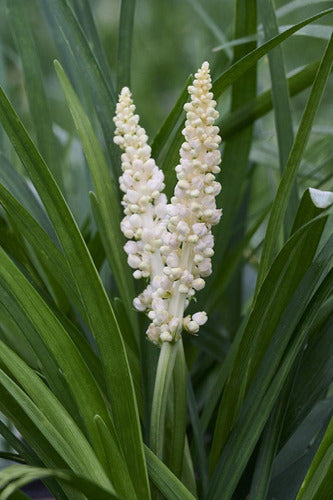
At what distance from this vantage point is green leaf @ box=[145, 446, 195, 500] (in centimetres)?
42

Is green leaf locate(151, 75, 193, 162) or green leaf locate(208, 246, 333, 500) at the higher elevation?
green leaf locate(151, 75, 193, 162)

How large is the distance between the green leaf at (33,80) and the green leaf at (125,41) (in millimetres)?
63

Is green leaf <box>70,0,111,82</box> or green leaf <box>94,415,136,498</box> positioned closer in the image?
green leaf <box>94,415,136,498</box>

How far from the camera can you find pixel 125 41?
1.92 feet

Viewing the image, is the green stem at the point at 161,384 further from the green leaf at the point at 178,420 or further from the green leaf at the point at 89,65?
the green leaf at the point at 89,65

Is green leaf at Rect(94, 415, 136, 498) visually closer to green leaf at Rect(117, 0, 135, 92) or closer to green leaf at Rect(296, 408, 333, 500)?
green leaf at Rect(296, 408, 333, 500)

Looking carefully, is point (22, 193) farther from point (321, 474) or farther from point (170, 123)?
point (321, 474)

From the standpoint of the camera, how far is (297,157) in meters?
0.45

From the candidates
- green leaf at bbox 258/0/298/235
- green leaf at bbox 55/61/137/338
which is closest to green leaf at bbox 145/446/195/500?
green leaf at bbox 55/61/137/338

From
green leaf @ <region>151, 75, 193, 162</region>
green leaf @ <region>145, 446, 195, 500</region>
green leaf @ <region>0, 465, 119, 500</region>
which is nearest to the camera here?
green leaf @ <region>0, 465, 119, 500</region>

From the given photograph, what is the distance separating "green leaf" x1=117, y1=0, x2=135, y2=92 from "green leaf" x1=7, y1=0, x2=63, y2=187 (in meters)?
0.06

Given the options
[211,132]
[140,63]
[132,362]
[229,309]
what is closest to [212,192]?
[211,132]

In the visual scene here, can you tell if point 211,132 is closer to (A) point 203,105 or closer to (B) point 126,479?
(A) point 203,105

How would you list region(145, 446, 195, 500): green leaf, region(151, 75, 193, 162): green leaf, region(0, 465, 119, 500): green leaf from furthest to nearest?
region(151, 75, 193, 162): green leaf
region(145, 446, 195, 500): green leaf
region(0, 465, 119, 500): green leaf
